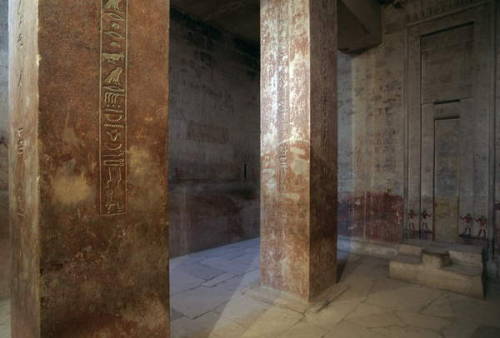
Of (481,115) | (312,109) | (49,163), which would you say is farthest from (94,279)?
(481,115)

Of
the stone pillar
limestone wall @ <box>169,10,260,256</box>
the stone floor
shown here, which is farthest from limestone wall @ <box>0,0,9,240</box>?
the stone pillar

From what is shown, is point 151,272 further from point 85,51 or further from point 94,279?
point 85,51

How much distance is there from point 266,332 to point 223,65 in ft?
17.9

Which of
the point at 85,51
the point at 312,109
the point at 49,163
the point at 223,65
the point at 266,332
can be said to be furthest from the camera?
the point at 223,65

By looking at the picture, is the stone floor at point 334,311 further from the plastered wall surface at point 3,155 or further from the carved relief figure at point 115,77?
the carved relief figure at point 115,77

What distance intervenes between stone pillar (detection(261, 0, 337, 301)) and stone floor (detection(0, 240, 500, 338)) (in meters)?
0.33

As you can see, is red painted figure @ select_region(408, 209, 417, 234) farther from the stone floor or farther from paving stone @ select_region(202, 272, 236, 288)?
paving stone @ select_region(202, 272, 236, 288)

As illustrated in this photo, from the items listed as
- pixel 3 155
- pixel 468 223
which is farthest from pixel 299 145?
pixel 3 155

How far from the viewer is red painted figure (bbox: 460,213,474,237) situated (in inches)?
192

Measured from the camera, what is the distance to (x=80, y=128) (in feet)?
5.73

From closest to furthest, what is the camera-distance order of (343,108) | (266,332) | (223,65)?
(266,332), (343,108), (223,65)

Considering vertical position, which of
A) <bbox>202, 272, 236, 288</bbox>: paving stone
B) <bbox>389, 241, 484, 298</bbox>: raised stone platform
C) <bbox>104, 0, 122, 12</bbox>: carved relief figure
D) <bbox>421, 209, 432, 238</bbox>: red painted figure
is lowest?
<bbox>202, 272, 236, 288</bbox>: paving stone

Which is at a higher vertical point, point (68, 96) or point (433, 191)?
point (68, 96)

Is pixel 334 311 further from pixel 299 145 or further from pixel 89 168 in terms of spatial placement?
pixel 89 168
